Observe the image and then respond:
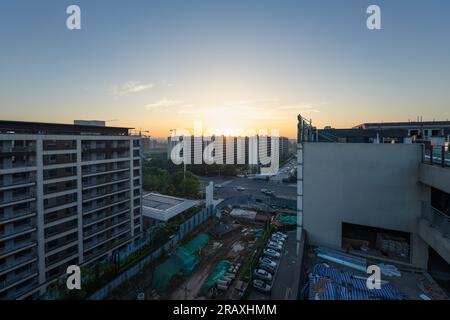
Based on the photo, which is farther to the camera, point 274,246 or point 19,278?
point 274,246

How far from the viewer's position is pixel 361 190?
18.4ft

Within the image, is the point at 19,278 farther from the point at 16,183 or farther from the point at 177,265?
the point at 177,265

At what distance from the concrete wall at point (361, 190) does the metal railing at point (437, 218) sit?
136 mm

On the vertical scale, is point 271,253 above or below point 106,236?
below

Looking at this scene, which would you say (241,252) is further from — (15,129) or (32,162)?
(15,129)

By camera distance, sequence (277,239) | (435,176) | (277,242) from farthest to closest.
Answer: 1. (277,239)
2. (277,242)
3. (435,176)

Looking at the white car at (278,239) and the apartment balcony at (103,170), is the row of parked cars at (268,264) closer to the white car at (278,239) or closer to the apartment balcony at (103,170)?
the white car at (278,239)

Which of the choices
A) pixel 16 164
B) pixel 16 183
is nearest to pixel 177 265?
pixel 16 183

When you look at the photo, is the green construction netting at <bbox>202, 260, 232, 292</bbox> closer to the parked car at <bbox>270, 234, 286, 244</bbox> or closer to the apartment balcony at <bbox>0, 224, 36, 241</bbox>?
the parked car at <bbox>270, 234, 286, 244</bbox>

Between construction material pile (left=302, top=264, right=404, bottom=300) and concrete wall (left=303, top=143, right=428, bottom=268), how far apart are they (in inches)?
59.9

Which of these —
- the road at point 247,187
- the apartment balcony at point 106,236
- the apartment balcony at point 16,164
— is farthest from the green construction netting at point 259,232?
the apartment balcony at point 16,164

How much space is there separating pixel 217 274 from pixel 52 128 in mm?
13063

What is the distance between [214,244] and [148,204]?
7.95 meters
